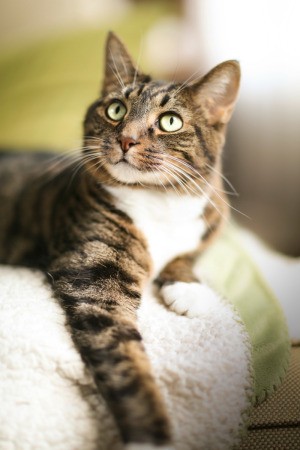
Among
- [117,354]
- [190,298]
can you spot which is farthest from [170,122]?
[117,354]

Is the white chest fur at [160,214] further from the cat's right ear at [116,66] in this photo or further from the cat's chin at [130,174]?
the cat's right ear at [116,66]

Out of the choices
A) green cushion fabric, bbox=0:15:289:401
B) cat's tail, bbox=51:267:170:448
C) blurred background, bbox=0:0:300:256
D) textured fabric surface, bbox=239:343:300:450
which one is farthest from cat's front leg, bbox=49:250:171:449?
green cushion fabric, bbox=0:15:289:401

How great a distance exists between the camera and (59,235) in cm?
87

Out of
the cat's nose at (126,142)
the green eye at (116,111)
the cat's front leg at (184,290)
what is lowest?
the cat's front leg at (184,290)

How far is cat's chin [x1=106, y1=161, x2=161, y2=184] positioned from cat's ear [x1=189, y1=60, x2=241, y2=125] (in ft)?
0.59

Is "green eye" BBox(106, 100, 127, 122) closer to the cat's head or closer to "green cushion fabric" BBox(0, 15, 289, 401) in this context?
the cat's head

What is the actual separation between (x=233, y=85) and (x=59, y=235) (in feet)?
1.61

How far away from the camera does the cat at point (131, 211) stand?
0.65 metres

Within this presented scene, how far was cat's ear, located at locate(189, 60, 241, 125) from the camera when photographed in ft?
2.35

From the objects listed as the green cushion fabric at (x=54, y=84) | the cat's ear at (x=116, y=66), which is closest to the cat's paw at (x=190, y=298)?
the cat's ear at (x=116, y=66)

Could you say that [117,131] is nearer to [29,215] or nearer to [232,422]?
[29,215]

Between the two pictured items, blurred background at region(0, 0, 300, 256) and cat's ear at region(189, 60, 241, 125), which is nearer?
cat's ear at region(189, 60, 241, 125)

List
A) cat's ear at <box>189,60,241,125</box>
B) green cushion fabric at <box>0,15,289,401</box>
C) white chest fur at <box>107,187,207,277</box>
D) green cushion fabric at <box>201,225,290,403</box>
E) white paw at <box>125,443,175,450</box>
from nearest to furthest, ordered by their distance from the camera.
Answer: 1. white paw at <box>125,443,175,450</box>
2. green cushion fabric at <box>201,225,290,403</box>
3. cat's ear at <box>189,60,241,125</box>
4. white chest fur at <box>107,187,207,277</box>
5. green cushion fabric at <box>0,15,289,401</box>

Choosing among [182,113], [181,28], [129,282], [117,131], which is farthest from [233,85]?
[181,28]
